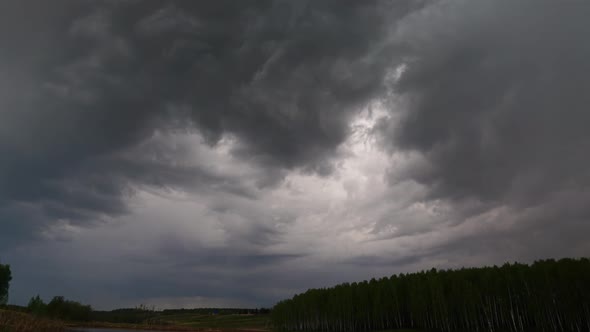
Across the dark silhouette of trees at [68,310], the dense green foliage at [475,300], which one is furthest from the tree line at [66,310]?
the dense green foliage at [475,300]

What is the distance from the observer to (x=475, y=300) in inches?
3639

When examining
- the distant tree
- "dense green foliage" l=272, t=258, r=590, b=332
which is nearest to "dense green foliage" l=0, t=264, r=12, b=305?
the distant tree

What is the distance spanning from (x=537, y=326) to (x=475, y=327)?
49.9ft

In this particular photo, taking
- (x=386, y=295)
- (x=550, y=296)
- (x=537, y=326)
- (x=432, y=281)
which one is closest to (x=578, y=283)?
(x=550, y=296)

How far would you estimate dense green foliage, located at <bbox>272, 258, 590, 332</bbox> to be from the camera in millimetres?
78500

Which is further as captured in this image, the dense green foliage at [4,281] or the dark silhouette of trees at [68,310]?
the dark silhouette of trees at [68,310]

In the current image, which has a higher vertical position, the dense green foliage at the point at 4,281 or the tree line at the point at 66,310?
the dense green foliage at the point at 4,281

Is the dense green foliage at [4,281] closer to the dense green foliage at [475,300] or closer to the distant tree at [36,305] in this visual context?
the distant tree at [36,305]

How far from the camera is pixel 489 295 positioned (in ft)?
298

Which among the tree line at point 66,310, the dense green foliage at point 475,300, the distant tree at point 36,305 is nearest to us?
the dense green foliage at point 475,300

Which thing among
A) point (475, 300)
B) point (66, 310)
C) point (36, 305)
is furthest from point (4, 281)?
point (475, 300)

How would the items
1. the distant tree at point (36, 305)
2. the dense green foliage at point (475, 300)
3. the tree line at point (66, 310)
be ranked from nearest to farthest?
the dense green foliage at point (475, 300), the distant tree at point (36, 305), the tree line at point (66, 310)

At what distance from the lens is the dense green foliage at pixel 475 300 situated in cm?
7850

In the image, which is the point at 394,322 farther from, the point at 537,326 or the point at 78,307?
the point at 78,307
